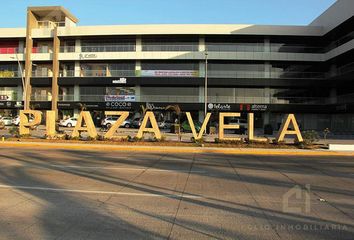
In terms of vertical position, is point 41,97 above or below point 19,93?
below

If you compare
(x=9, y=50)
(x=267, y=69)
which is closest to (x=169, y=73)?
(x=267, y=69)

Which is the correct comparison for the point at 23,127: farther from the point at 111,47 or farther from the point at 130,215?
the point at 111,47

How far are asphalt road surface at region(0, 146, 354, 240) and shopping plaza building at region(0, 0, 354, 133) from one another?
149ft

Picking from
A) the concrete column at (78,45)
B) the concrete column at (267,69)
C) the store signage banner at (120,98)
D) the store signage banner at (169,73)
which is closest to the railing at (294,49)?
the concrete column at (267,69)

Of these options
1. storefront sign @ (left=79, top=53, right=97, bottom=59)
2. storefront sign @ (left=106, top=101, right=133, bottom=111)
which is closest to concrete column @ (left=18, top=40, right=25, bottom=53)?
storefront sign @ (left=79, top=53, right=97, bottom=59)

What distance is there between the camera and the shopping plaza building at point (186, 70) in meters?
60.0

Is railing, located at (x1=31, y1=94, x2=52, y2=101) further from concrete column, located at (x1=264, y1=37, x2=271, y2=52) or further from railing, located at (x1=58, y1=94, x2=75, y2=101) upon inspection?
concrete column, located at (x1=264, y1=37, x2=271, y2=52)

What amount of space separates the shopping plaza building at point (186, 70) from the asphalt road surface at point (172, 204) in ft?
149

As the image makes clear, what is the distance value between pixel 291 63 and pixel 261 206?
56.9 m
